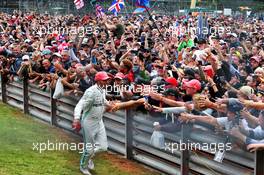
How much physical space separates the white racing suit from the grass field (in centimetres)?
59

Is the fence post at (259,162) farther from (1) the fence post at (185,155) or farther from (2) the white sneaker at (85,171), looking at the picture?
(2) the white sneaker at (85,171)

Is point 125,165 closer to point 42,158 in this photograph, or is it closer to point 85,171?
point 85,171

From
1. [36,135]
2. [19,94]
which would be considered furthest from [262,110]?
[19,94]

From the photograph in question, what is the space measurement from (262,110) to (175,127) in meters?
2.00

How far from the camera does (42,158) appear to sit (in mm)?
10648

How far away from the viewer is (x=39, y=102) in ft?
48.1

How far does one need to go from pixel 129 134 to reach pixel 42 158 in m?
1.79

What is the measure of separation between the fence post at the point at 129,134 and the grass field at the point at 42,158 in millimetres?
169

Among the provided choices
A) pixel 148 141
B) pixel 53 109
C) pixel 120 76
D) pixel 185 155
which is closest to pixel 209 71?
pixel 120 76

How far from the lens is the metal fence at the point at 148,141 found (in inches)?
318

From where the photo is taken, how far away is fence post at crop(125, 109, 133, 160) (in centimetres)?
1073

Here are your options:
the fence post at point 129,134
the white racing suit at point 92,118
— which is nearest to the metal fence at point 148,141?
the fence post at point 129,134

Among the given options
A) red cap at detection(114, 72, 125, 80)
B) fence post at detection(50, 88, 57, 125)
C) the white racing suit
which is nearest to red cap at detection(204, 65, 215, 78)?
red cap at detection(114, 72, 125, 80)

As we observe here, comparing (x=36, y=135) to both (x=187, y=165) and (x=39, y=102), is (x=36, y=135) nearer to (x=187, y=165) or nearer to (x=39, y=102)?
(x=39, y=102)
